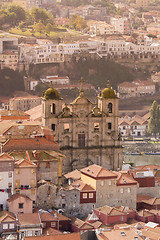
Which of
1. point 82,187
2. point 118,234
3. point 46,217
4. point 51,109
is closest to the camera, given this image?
point 118,234

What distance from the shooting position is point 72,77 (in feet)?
495

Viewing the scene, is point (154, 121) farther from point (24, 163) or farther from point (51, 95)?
point (24, 163)

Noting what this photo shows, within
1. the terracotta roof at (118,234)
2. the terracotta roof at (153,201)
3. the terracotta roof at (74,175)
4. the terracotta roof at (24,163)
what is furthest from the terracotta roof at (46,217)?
the terracotta roof at (153,201)

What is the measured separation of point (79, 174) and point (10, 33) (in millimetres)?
88973

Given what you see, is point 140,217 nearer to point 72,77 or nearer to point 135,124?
point 135,124

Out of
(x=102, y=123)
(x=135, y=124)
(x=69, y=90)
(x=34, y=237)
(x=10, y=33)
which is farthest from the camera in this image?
(x=10, y=33)

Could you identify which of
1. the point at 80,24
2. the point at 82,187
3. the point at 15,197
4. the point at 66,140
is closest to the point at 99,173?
the point at 82,187

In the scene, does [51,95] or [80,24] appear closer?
Result: [51,95]

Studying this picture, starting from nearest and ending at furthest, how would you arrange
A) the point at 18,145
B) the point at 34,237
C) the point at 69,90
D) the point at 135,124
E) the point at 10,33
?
1. the point at 34,237
2. the point at 18,145
3. the point at 135,124
4. the point at 69,90
5. the point at 10,33

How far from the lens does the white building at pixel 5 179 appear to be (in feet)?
218

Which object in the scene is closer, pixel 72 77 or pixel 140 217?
pixel 140 217

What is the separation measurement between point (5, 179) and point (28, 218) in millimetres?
3961

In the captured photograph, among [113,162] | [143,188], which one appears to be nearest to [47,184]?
[143,188]

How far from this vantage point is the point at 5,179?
2621 inches
